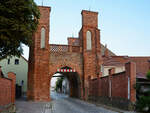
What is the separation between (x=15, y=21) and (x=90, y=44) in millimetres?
18379

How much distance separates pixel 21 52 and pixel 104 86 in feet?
32.1

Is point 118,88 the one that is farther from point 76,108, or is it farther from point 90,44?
point 90,44

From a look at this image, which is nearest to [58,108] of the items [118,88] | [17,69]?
[118,88]

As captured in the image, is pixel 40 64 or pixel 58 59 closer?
pixel 40 64

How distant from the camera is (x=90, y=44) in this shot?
96.8 ft

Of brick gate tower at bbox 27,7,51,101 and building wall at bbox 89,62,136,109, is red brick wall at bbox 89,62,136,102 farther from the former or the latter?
brick gate tower at bbox 27,7,51,101

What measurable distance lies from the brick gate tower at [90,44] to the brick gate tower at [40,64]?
4941mm

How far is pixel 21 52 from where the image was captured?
48.0 ft

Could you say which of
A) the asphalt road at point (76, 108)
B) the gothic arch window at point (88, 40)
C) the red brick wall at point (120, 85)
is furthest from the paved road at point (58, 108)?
the gothic arch window at point (88, 40)

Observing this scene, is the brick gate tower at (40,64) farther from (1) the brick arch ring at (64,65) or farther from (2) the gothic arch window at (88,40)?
(2) the gothic arch window at (88,40)

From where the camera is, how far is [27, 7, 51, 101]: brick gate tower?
26.3m

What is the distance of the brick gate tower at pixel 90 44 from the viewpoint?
28797mm

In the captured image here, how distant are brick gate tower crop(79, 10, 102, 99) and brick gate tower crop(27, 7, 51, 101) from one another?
16.2 ft

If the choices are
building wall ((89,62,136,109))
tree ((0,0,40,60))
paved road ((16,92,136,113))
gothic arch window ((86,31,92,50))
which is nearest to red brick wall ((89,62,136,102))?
building wall ((89,62,136,109))
